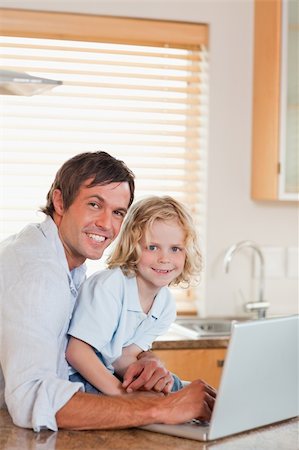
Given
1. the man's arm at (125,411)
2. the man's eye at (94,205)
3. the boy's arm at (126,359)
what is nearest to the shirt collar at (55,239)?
the man's eye at (94,205)

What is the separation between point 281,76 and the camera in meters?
3.87

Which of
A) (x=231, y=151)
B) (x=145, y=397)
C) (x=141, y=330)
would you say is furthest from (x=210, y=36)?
(x=145, y=397)

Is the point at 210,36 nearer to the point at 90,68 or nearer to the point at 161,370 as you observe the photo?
the point at 90,68

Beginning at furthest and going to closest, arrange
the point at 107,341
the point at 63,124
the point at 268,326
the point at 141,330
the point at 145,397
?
the point at 63,124
the point at 141,330
the point at 107,341
the point at 145,397
the point at 268,326

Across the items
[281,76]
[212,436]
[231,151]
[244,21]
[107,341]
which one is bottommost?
[212,436]

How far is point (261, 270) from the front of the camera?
13.1 feet

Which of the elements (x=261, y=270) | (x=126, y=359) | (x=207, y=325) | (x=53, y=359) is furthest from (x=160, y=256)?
(x=261, y=270)

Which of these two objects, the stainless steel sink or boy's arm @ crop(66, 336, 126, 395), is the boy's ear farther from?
the stainless steel sink

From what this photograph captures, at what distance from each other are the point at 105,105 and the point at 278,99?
0.87m

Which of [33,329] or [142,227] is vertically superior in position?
[142,227]

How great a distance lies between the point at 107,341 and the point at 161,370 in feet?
0.50

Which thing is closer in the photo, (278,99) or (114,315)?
(114,315)

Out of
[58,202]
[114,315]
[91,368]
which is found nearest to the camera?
[91,368]

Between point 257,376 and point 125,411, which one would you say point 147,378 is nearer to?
point 125,411
